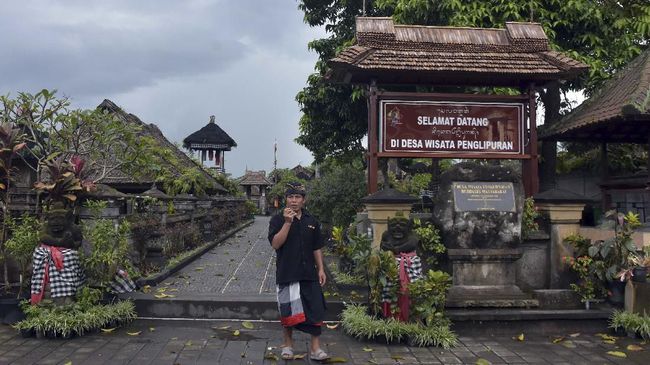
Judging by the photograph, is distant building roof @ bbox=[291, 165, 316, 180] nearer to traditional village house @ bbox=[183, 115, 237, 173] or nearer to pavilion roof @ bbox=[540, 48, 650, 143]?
traditional village house @ bbox=[183, 115, 237, 173]

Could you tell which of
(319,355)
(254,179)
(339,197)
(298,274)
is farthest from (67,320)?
(254,179)

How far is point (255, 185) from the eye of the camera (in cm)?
5966

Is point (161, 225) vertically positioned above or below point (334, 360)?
above

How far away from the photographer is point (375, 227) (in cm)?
734

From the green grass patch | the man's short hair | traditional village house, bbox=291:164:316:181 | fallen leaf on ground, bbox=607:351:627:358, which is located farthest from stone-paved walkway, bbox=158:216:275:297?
traditional village house, bbox=291:164:316:181

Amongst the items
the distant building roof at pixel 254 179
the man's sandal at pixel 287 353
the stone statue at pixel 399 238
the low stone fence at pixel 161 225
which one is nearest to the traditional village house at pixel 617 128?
the stone statue at pixel 399 238

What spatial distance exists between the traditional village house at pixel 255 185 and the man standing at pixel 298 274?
52.1m

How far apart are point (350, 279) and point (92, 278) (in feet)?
11.8

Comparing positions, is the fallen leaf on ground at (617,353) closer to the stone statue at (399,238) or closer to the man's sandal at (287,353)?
the stone statue at (399,238)

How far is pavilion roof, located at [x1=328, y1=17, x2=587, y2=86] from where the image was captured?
8.78 metres

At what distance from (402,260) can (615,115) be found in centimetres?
571

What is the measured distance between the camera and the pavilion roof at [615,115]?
9.64m

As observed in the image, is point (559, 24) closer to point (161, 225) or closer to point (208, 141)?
point (161, 225)

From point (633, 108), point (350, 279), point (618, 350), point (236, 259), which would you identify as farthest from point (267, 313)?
point (633, 108)
